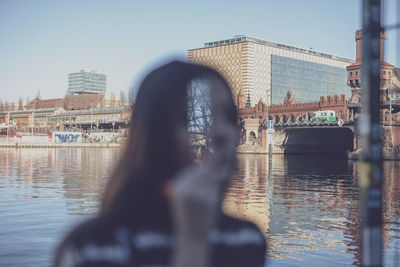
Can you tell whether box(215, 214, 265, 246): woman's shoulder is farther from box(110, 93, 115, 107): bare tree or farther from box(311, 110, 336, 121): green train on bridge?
box(110, 93, 115, 107): bare tree

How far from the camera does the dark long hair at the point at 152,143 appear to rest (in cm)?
134

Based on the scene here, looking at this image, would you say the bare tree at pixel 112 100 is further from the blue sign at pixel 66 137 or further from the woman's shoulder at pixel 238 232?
the woman's shoulder at pixel 238 232

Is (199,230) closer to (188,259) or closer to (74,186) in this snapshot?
(188,259)

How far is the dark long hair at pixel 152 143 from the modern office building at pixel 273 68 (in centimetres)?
13890

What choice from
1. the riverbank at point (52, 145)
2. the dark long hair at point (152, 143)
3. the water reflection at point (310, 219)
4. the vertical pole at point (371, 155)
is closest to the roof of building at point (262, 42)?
the riverbank at point (52, 145)

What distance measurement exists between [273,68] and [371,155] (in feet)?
493

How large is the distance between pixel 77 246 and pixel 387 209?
1660 centimetres

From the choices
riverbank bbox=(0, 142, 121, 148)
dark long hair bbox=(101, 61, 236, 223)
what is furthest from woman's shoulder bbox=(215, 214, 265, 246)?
riverbank bbox=(0, 142, 121, 148)

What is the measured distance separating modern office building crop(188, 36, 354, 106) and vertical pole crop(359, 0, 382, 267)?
138m

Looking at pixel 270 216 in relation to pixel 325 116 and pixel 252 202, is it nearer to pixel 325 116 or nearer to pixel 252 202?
pixel 252 202

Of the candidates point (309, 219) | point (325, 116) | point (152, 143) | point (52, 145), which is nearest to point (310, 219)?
point (309, 219)

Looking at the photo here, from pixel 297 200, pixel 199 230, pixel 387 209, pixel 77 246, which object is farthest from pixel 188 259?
pixel 297 200

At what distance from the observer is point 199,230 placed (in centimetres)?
128

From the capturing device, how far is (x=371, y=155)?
5.71ft
